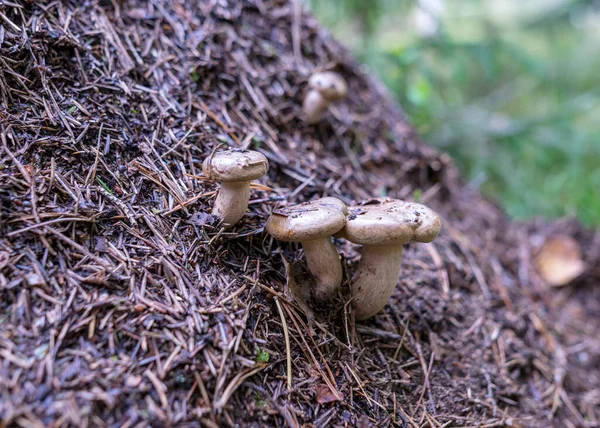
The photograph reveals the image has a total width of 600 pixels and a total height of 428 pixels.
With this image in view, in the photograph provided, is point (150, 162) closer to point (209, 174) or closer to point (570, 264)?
point (209, 174)

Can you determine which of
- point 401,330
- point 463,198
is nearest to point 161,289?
point 401,330

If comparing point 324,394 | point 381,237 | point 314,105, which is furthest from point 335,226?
point 314,105

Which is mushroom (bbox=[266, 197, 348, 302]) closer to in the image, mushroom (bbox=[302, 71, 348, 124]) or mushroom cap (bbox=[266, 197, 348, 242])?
mushroom cap (bbox=[266, 197, 348, 242])

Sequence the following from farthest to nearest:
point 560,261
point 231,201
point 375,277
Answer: point 560,261 → point 375,277 → point 231,201

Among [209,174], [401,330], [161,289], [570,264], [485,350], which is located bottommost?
[570,264]

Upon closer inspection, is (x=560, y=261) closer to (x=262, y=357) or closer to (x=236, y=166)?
(x=262, y=357)

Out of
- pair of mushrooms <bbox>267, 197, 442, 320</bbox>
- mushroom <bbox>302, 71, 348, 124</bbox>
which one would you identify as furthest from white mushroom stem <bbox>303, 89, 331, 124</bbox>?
pair of mushrooms <bbox>267, 197, 442, 320</bbox>
